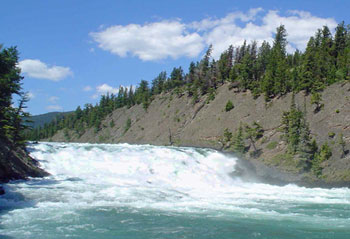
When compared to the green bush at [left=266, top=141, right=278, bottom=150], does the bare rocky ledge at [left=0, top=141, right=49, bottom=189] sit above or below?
below

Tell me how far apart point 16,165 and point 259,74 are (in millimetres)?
60382

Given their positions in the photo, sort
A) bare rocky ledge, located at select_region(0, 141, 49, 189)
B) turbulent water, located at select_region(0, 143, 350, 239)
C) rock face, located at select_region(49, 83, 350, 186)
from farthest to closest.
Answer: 1. rock face, located at select_region(49, 83, 350, 186)
2. bare rocky ledge, located at select_region(0, 141, 49, 189)
3. turbulent water, located at select_region(0, 143, 350, 239)

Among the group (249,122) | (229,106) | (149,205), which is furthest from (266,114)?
(149,205)

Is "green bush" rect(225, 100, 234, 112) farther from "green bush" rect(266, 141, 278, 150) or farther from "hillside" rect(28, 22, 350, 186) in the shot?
"green bush" rect(266, 141, 278, 150)

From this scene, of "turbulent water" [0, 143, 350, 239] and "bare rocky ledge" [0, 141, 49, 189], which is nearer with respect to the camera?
"turbulent water" [0, 143, 350, 239]

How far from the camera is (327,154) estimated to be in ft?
125

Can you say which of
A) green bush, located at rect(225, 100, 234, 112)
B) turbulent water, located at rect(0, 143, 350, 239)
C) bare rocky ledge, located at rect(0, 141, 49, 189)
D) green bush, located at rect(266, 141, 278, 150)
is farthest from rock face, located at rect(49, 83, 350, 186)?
bare rocky ledge, located at rect(0, 141, 49, 189)

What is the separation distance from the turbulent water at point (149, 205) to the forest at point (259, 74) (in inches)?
958

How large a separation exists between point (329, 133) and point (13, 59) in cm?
4091

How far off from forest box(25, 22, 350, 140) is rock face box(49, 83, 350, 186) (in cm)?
207

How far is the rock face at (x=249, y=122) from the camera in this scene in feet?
126

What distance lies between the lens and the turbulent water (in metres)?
16.4

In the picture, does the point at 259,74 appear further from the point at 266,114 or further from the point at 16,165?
the point at 16,165

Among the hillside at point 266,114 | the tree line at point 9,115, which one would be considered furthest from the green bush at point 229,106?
the tree line at point 9,115
